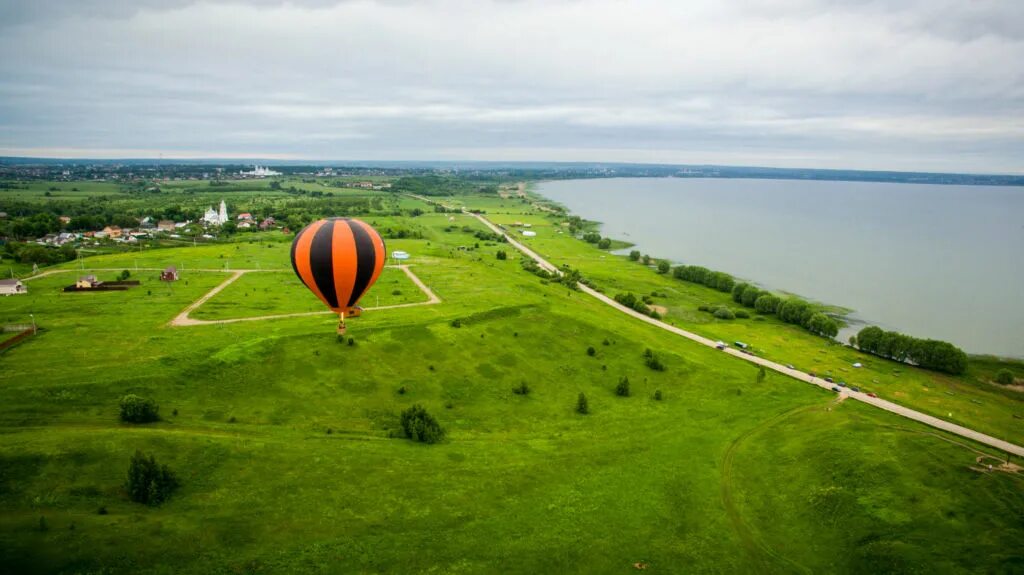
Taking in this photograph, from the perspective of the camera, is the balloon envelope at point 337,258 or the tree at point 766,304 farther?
the tree at point 766,304

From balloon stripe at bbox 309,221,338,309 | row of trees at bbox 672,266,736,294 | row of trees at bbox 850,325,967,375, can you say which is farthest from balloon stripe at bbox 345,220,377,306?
row of trees at bbox 672,266,736,294

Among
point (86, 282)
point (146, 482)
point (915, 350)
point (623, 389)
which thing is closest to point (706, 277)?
point (915, 350)

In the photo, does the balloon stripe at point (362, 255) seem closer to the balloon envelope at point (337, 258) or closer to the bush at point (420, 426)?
the balloon envelope at point (337, 258)

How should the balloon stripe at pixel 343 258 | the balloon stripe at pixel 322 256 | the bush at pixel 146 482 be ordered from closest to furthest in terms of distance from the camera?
the bush at pixel 146 482 → the balloon stripe at pixel 322 256 → the balloon stripe at pixel 343 258

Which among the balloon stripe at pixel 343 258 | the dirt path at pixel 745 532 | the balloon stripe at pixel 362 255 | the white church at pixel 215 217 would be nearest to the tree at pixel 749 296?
the dirt path at pixel 745 532

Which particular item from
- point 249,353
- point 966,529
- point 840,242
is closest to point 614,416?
point 966,529

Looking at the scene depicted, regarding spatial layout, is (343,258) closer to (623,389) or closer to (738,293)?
(623,389)
